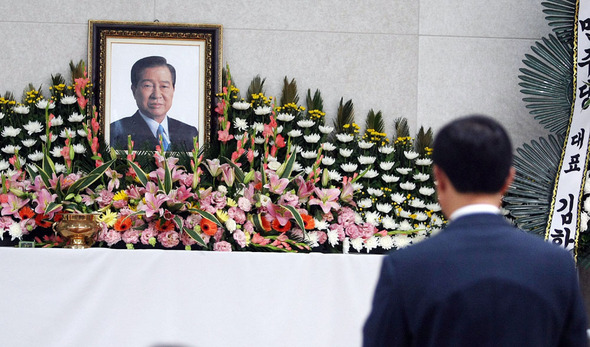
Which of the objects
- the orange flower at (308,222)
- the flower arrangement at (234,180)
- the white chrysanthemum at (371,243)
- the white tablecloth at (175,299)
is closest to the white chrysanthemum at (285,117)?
the flower arrangement at (234,180)

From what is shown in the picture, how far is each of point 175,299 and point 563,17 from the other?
2.58m

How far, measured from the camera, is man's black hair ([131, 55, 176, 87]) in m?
3.96

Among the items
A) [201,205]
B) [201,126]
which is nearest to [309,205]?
[201,205]

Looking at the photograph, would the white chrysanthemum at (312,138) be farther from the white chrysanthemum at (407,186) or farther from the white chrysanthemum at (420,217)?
the white chrysanthemum at (420,217)

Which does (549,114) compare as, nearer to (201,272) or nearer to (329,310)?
(329,310)

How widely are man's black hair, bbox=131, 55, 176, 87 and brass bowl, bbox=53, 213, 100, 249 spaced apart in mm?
1069

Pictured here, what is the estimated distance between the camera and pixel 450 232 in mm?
1132

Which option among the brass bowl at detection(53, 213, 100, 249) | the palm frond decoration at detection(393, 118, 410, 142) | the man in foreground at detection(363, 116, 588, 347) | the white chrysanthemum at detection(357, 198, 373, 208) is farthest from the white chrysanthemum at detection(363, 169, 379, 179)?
the man in foreground at detection(363, 116, 588, 347)

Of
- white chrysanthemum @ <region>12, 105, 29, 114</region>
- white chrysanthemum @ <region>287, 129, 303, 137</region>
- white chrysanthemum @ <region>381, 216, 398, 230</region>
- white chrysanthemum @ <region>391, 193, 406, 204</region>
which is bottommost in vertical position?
white chrysanthemum @ <region>381, 216, 398, 230</region>

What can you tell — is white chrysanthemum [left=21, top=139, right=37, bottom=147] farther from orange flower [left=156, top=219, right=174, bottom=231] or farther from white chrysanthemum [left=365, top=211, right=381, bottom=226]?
white chrysanthemum [left=365, top=211, right=381, bottom=226]

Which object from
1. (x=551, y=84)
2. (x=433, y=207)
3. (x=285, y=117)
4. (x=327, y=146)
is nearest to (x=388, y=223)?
(x=433, y=207)

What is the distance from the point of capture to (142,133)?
393cm

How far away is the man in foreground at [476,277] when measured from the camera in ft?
3.51

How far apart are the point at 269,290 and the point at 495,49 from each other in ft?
7.58
